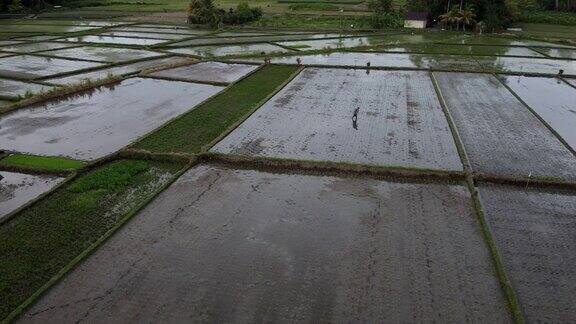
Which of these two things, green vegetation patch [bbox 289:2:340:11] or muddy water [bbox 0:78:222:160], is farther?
green vegetation patch [bbox 289:2:340:11]

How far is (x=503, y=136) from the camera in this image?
13.2m

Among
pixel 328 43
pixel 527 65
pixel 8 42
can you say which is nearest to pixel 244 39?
pixel 328 43

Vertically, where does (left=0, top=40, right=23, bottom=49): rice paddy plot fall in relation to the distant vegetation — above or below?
below

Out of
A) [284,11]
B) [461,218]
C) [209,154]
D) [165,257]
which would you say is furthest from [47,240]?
[284,11]

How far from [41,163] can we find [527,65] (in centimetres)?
2293

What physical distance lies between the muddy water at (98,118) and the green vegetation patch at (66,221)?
1.89 meters

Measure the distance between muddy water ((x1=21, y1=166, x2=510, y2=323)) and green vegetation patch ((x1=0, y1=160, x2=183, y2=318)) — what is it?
0.48m

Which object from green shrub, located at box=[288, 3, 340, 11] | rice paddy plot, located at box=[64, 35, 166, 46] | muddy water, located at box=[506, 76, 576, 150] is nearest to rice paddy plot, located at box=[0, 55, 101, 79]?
rice paddy plot, located at box=[64, 35, 166, 46]

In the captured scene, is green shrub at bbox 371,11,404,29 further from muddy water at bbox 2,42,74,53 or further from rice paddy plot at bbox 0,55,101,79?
muddy water at bbox 2,42,74,53

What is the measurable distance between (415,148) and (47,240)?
9.39m

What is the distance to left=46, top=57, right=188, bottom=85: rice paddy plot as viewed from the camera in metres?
20.4

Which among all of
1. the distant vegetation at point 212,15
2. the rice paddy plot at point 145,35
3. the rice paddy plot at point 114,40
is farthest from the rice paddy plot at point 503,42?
the rice paddy plot at point 114,40

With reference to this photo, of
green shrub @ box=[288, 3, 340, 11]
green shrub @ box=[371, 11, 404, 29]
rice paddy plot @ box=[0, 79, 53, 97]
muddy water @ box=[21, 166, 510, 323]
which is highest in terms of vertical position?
green shrub @ box=[288, 3, 340, 11]

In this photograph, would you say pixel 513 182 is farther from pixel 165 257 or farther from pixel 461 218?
pixel 165 257
